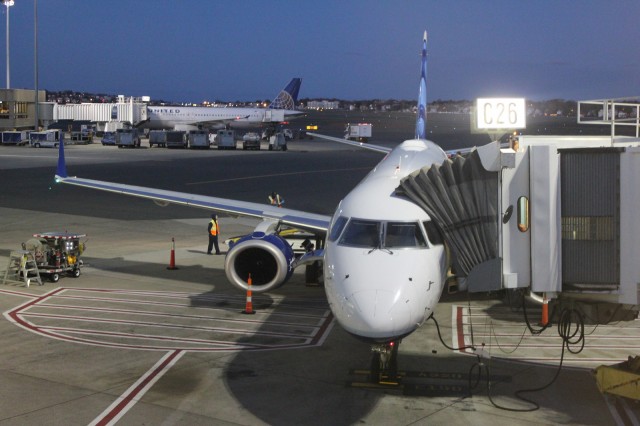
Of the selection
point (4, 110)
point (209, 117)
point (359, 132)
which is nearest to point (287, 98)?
point (209, 117)

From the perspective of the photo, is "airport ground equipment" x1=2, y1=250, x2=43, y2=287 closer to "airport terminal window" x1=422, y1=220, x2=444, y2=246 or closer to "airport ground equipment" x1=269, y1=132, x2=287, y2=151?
"airport terminal window" x1=422, y1=220, x2=444, y2=246

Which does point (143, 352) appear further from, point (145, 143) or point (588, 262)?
point (145, 143)

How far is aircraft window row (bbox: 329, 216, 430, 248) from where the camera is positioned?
560 inches

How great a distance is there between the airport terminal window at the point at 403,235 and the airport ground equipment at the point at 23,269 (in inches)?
549

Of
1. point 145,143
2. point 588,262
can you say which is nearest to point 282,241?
point 588,262

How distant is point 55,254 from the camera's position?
25.3m

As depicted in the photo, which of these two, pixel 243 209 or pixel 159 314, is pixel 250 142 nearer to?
pixel 243 209

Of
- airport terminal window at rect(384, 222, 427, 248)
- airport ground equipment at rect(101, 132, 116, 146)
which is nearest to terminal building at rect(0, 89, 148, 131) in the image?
airport ground equipment at rect(101, 132, 116, 146)

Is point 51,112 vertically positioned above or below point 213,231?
above

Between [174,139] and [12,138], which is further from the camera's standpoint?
[174,139]

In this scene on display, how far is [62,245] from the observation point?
83.7ft

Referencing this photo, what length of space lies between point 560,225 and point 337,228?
13.5 ft

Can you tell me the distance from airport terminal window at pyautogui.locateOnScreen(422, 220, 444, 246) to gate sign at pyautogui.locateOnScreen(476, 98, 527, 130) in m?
4.25

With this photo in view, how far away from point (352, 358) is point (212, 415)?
14.1ft
